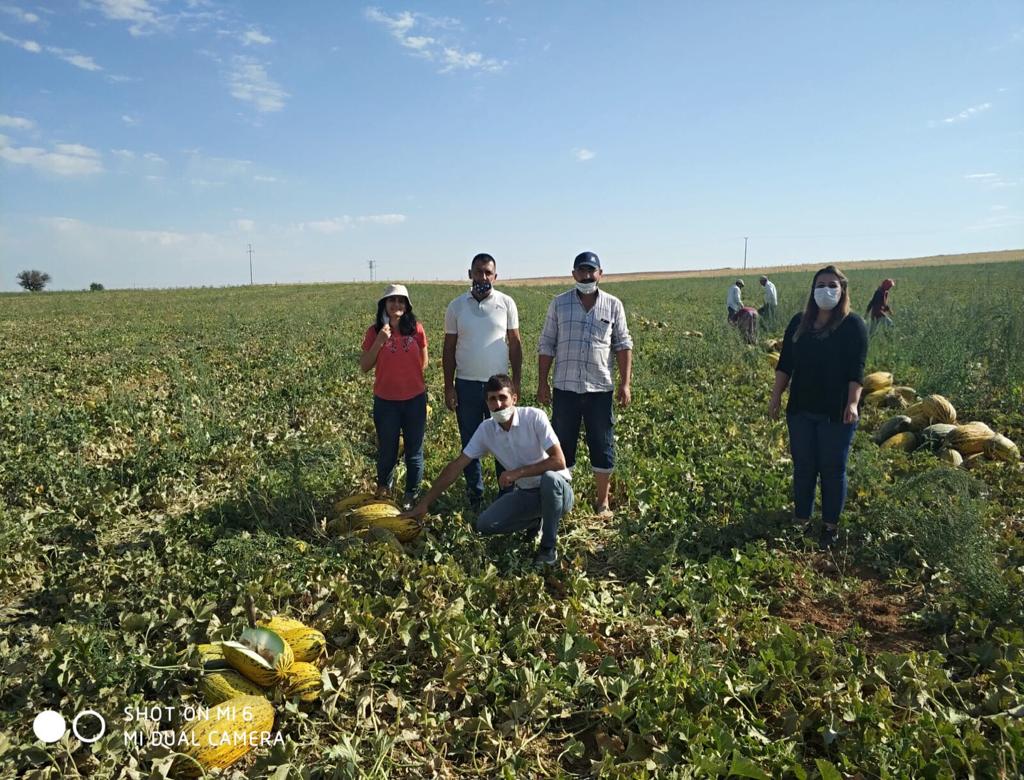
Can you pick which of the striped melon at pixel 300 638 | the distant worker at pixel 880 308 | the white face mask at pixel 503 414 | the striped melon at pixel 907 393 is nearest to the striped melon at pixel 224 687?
the striped melon at pixel 300 638

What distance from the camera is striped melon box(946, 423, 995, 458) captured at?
20.4ft

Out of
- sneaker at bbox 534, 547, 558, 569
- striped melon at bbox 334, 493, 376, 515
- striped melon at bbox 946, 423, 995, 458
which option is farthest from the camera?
striped melon at bbox 946, 423, 995, 458

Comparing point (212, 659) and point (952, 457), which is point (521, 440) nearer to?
point (212, 659)

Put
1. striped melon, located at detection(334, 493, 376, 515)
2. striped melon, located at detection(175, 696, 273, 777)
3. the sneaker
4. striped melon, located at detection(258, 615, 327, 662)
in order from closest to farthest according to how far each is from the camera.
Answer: striped melon, located at detection(175, 696, 273, 777), striped melon, located at detection(258, 615, 327, 662), the sneaker, striped melon, located at detection(334, 493, 376, 515)

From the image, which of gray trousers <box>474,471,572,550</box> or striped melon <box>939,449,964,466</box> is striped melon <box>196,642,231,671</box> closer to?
gray trousers <box>474,471,572,550</box>

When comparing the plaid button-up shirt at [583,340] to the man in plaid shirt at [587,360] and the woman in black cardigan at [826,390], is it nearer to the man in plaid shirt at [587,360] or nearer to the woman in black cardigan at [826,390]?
the man in plaid shirt at [587,360]

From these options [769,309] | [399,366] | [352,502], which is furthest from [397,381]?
[769,309]

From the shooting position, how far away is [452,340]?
5.09 metres

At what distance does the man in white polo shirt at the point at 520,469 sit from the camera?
14.1 feet

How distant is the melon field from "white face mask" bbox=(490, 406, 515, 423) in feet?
2.69

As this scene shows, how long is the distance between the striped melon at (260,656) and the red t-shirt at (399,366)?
2.29 meters

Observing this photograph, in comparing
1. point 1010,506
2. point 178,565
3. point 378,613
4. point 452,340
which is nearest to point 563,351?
point 452,340

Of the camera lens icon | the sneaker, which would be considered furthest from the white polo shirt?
the camera lens icon

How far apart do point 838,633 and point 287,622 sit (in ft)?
10.1
